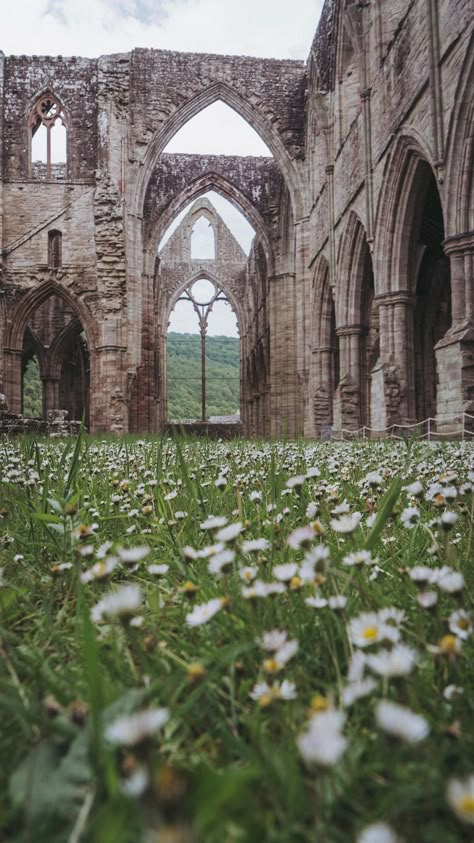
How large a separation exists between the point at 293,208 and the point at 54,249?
29.4ft

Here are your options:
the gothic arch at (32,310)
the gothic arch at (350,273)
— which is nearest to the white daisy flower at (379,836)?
the gothic arch at (350,273)

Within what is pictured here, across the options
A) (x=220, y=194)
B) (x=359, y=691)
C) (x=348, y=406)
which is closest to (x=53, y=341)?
(x=220, y=194)

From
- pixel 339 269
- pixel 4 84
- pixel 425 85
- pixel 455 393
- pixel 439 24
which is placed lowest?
pixel 455 393

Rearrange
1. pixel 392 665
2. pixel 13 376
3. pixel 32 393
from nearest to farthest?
pixel 392 665 → pixel 13 376 → pixel 32 393

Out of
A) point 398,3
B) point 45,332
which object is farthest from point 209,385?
point 398,3

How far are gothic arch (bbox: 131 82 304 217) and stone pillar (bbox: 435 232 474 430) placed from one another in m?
12.8

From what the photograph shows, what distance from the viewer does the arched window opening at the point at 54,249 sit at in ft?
69.5

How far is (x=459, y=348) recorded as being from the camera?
9.60 metres

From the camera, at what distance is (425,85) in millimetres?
10898

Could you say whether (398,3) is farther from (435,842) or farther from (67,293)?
(435,842)

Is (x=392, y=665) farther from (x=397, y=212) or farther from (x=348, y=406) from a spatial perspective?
(x=348, y=406)

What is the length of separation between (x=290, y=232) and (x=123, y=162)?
790 cm

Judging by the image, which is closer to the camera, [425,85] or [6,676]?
[6,676]

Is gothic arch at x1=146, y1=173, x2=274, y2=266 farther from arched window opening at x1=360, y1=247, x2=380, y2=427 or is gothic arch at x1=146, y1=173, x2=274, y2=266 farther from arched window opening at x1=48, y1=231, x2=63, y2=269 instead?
arched window opening at x1=360, y1=247, x2=380, y2=427
